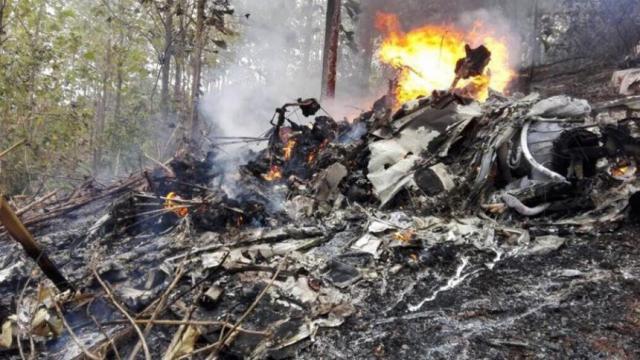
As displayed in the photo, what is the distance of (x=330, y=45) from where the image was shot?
40.9 feet

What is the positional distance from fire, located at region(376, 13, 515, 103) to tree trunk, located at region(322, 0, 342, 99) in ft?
6.76

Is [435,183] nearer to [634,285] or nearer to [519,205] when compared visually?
[519,205]

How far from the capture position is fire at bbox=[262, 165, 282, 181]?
24.4ft

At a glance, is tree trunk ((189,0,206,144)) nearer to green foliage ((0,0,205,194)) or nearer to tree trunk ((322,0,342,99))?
green foliage ((0,0,205,194))

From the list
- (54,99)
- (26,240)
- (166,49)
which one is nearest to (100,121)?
(54,99)

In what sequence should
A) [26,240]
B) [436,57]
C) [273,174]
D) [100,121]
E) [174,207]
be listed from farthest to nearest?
[100,121] → [436,57] → [273,174] → [174,207] → [26,240]

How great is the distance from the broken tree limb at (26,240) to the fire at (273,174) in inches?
156

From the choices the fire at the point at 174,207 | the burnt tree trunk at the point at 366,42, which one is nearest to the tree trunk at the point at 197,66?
the fire at the point at 174,207

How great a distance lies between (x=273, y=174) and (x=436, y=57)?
33.2ft

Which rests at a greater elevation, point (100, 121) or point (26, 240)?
point (100, 121)

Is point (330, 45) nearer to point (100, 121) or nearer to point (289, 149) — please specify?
point (289, 149)

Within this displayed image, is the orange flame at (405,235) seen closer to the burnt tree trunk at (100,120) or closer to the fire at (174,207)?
the fire at (174,207)

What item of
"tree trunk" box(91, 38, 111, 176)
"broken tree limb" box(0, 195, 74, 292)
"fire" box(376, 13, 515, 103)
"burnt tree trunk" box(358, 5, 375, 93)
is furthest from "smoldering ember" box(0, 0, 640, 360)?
"burnt tree trunk" box(358, 5, 375, 93)

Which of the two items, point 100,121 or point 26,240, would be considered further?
point 100,121
